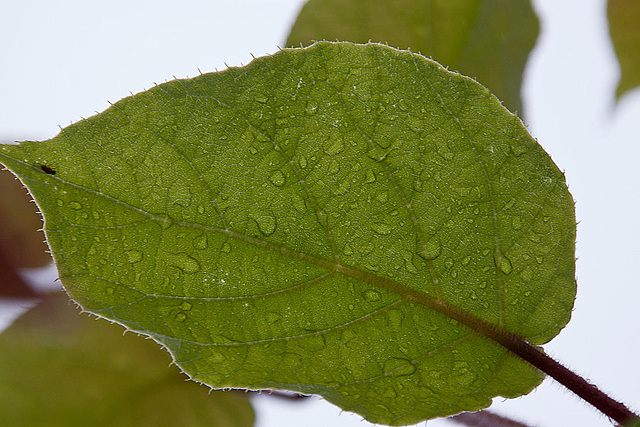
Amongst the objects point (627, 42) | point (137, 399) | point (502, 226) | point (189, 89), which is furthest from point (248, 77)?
point (627, 42)

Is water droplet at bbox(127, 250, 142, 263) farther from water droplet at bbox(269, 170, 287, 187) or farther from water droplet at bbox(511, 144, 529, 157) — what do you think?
water droplet at bbox(511, 144, 529, 157)

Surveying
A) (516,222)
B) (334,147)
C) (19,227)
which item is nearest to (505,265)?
(516,222)

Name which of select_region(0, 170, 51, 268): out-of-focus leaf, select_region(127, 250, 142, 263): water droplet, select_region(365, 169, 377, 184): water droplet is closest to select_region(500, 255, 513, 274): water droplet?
select_region(365, 169, 377, 184): water droplet

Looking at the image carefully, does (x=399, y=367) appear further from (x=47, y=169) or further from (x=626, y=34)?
(x=626, y=34)

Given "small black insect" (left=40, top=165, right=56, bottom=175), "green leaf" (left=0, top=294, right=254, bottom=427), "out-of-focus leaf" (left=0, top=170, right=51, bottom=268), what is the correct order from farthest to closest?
"out-of-focus leaf" (left=0, top=170, right=51, bottom=268) < "green leaf" (left=0, top=294, right=254, bottom=427) < "small black insect" (left=40, top=165, right=56, bottom=175)

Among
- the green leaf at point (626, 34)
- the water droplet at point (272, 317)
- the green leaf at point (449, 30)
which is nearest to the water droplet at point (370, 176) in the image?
the water droplet at point (272, 317)

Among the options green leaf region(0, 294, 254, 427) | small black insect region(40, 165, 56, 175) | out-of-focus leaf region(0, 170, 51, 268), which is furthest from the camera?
out-of-focus leaf region(0, 170, 51, 268)

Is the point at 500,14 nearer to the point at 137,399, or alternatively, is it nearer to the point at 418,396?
the point at 418,396
